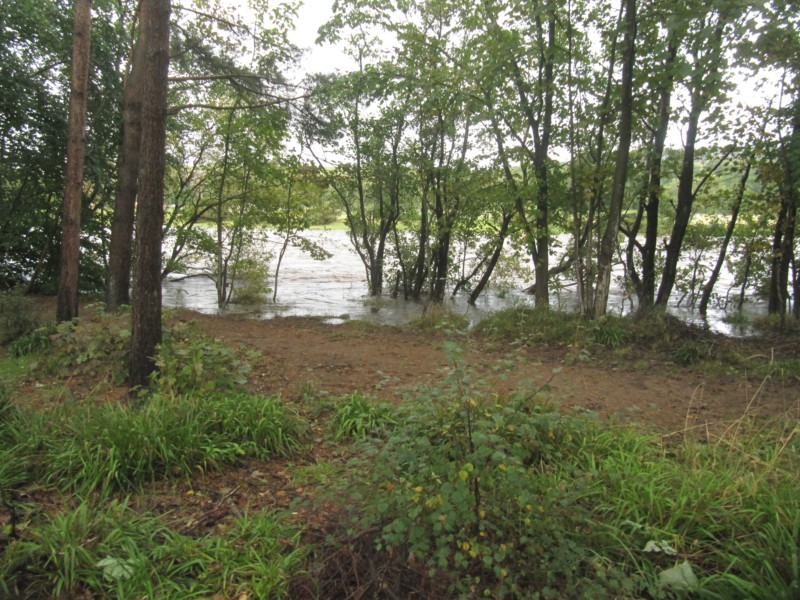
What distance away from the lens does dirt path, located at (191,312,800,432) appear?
5160 mm

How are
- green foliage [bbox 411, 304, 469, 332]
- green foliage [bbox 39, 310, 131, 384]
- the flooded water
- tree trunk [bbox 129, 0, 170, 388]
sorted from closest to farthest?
tree trunk [bbox 129, 0, 170, 388]
green foliage [bbox 39, 310, 131, 384]
green foliage [bbox 411, 304, 469, 332]
the flooded water

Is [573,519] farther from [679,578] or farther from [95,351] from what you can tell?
[95,351]

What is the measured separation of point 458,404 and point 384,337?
6.10 metres

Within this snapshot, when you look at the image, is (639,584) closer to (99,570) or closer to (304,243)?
(99,570)

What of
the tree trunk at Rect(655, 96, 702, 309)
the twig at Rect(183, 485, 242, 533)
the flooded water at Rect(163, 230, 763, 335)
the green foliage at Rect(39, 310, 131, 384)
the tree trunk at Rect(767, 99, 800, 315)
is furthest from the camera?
the flooded water at Rect(163, 230, 763, 335)

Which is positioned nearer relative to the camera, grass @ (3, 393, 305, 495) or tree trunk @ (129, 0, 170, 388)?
grass @ (3, 393, 305, 495)

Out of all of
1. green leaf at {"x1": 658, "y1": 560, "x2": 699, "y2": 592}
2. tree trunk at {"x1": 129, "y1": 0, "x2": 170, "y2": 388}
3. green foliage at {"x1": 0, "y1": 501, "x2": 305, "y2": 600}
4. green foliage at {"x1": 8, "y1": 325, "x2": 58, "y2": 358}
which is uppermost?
tree trunk at {"x1": 129, "y1": 0, "x2": 170, "y2": 388}

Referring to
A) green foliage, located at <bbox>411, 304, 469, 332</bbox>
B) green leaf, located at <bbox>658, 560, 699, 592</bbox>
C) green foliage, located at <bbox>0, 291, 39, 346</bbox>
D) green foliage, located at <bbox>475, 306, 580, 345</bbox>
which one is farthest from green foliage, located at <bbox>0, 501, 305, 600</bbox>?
green foliage, located at <bbox>411, 304, 469, 332</bbox>

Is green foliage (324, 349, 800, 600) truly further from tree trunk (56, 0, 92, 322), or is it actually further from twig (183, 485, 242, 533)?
tree trunk (56, 0, 92, 322)

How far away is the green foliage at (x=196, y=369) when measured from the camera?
4.65 meters

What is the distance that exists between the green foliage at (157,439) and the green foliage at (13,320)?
16.0ft

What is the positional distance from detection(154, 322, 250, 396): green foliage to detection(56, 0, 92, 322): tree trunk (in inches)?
149

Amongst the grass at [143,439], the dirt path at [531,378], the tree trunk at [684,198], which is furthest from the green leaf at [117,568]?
the tree trunk at [684,198]

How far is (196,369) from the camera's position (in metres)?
4.63
